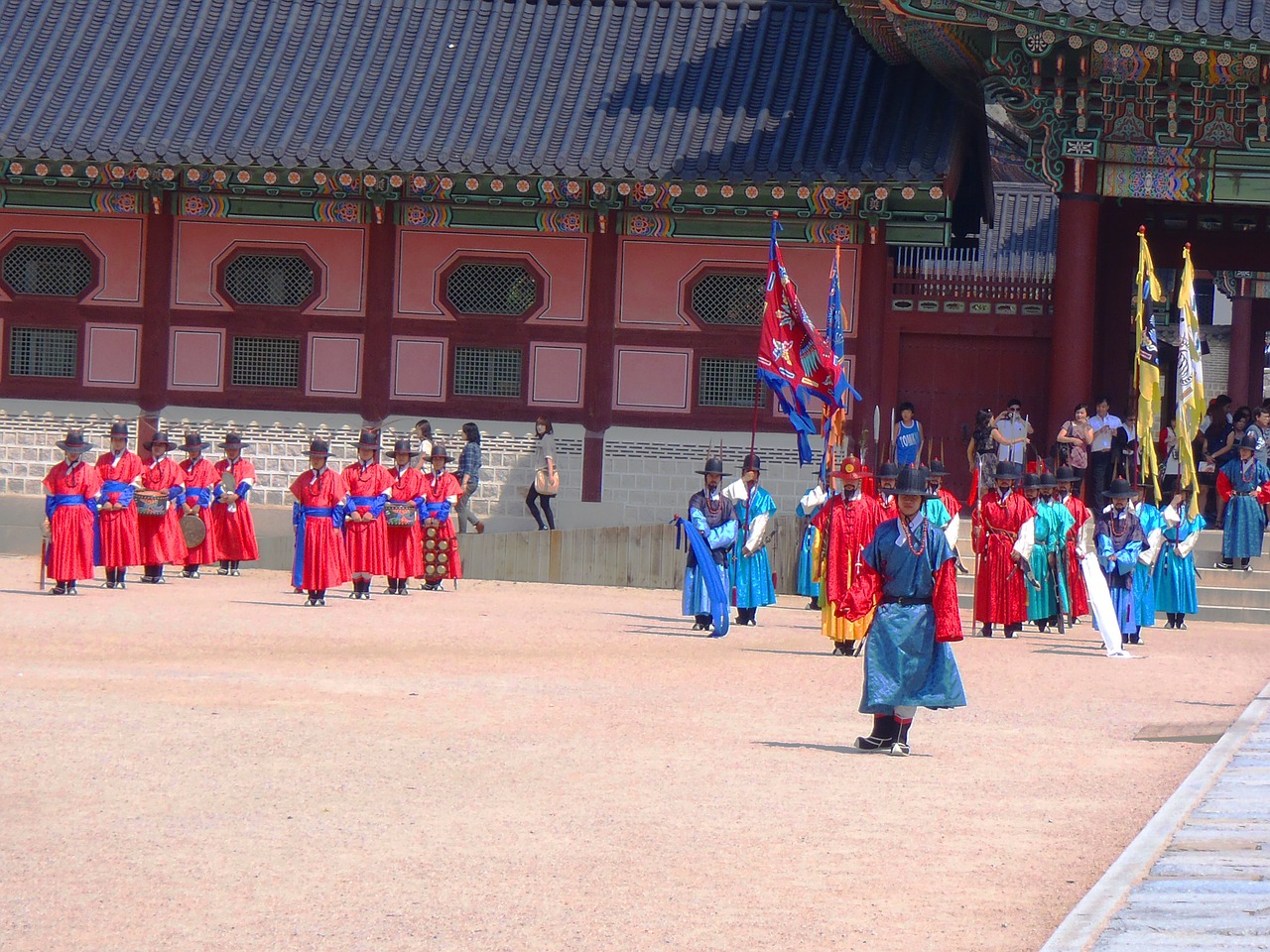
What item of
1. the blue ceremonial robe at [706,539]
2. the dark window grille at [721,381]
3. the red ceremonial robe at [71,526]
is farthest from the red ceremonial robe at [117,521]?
the dark window grille at [721,381]

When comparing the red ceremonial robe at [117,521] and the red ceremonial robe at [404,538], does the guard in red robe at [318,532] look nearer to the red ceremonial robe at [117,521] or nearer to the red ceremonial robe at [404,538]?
the red ceremonial robe at [404,538]

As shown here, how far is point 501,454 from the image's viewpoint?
75.8ft

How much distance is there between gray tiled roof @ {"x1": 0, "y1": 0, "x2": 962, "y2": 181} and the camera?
71.3ft

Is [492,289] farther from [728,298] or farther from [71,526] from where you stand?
[71,526]

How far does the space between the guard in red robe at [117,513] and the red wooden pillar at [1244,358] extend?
20739 mm

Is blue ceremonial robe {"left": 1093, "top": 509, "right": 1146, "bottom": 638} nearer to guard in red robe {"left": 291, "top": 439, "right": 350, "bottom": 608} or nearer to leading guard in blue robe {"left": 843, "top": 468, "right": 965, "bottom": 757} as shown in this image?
guard in red robe {"left": 291, "top": 439, "right": 350, "bottom": 608}

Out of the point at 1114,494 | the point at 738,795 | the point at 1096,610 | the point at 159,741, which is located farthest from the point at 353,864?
the point at 1114,494

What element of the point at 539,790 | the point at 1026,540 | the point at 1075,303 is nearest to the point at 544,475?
the point at 1075,303

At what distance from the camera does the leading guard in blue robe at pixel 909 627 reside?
397 inches

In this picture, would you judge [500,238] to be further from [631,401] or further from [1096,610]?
[1096,610]

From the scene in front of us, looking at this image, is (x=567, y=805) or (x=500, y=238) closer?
(x=567, y=805)

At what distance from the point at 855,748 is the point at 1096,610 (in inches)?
228

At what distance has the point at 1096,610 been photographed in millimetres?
15383

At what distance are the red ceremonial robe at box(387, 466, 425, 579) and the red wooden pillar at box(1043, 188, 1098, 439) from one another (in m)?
7.30
